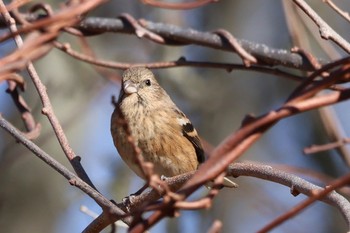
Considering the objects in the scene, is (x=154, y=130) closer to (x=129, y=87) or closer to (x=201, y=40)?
(x=129, y=87)

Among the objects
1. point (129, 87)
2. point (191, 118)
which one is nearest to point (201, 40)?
point (129, 87)

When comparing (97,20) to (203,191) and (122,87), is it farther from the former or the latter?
(203,191)

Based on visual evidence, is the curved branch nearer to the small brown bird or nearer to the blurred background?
the small brown bird

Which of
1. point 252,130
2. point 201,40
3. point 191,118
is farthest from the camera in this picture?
point 191,118

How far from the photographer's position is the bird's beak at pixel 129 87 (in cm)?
414

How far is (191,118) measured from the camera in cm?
629

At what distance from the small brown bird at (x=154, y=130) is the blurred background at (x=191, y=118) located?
858 mm

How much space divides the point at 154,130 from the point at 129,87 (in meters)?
0.35

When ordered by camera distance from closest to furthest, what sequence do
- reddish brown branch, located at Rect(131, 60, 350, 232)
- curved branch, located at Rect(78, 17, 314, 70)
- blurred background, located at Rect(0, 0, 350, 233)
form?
reddish brown branch, located at Rect(131, 60, 350, 232) → curved branch, located at Rect(78, 17, 314, 70) → blurred background, located at Rect(0, 0, 350, 233)

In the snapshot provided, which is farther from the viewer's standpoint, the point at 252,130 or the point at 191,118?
the point at 191,118

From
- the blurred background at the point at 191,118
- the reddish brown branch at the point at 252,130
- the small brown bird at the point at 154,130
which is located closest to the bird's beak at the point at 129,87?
the small brown bird at the point at 154,130

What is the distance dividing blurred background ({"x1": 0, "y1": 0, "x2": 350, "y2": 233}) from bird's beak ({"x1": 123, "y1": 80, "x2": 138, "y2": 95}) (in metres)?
0.87

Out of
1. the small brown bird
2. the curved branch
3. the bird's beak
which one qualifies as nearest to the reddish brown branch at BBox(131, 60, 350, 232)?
the curved branch

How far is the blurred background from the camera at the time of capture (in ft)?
17.4
